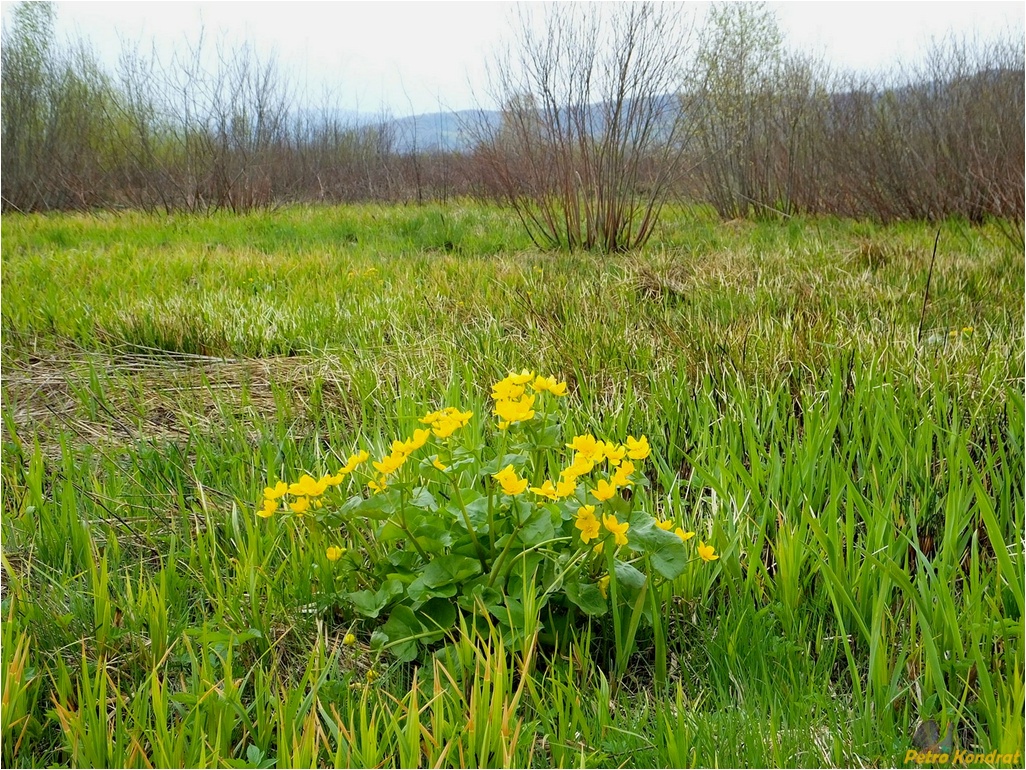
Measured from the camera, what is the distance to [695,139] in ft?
27.0

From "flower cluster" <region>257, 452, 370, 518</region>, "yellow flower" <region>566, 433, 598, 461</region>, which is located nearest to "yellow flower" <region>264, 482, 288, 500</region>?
"flower cluster" <region>257, 452, 370, 518</region>

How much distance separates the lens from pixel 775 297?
Result: 3117 mm

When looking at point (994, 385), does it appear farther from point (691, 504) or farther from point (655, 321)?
point (655, 321)

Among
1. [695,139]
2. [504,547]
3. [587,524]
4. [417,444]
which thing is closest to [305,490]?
[417,444]

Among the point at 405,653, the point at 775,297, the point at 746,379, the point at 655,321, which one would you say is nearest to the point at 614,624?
the point at 405,653

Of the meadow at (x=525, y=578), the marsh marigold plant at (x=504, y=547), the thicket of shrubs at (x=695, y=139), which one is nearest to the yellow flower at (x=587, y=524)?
the marsh marigold plant at (x=504, y=547)

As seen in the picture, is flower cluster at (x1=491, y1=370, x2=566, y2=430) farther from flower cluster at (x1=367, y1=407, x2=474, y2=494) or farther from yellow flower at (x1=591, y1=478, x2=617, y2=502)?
yellow flower at (x1=591, y1=478, x2=617, y2=502)

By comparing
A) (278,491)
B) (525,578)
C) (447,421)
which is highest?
(447,421)

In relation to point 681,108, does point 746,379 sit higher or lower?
lower

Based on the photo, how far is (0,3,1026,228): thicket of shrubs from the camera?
18.1ft

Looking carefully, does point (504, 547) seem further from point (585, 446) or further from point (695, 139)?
point (695, 139)

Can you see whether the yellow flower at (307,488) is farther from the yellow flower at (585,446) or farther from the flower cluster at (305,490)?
the yellow flower at (585,446)

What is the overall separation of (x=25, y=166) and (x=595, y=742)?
13282 mm

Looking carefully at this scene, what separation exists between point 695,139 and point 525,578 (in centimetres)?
809
